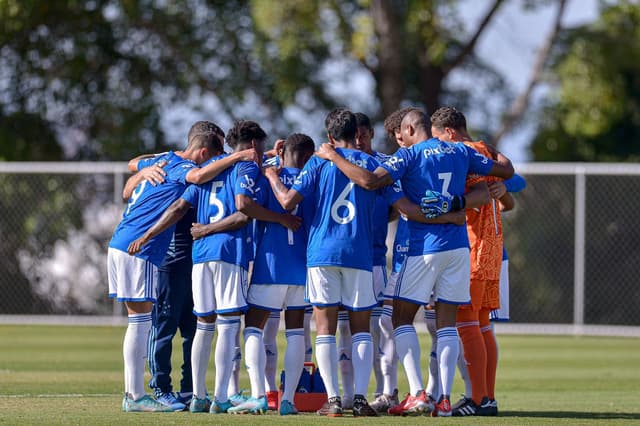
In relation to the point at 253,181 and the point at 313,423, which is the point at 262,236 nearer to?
the point at 253,181

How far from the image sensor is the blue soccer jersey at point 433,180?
945 centimetres

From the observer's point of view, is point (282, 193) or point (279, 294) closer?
point (282, 193)

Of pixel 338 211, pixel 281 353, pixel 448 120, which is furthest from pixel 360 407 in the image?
pixel 281 353

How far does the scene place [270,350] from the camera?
9984 mm

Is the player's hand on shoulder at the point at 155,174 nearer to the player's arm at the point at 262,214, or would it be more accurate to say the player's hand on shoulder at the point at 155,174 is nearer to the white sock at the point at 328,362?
the player's arm at the point at 262,214

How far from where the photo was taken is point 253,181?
9.41 meters

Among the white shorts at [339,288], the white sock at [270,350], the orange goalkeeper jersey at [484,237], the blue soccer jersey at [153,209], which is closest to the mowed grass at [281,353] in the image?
the white sock at [270,350]

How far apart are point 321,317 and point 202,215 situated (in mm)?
1283

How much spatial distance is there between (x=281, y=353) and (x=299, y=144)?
6.76 metres

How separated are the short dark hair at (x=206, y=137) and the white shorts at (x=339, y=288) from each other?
149cm

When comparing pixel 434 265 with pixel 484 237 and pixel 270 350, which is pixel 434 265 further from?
pixel 270 350

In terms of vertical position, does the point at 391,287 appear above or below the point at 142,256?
below

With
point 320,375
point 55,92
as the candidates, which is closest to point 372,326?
point 320,375

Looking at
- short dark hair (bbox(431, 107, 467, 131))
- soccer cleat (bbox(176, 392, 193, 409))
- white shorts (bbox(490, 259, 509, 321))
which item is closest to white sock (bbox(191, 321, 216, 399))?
soccer cleat (bbox(176, 392, 193, 409))
